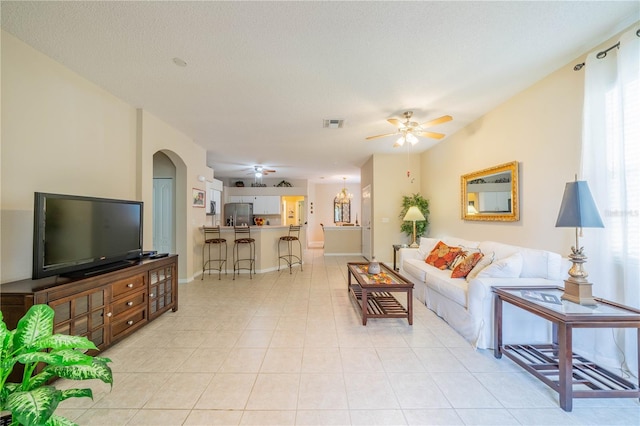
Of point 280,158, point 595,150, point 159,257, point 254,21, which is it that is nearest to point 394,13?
point 254,21

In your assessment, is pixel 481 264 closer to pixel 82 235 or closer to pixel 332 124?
pixel 332 124

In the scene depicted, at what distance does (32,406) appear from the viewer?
980mm

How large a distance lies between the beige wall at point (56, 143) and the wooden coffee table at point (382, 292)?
3.17 m

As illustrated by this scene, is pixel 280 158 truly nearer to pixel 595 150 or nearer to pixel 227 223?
pixel 227 223

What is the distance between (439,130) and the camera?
4.84 m

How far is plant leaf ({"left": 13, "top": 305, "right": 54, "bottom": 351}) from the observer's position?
1.17m

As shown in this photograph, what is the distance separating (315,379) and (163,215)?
458cm

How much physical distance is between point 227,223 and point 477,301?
807 centimetres

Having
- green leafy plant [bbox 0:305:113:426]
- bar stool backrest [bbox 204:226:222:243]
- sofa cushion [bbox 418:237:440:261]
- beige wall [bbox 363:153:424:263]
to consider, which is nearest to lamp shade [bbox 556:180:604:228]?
sofa cushion [bbox 418:237:440:261]

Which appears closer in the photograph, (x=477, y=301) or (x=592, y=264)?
(x=592, y=264)

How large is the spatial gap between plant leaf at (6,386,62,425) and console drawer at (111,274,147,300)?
5.77 ft

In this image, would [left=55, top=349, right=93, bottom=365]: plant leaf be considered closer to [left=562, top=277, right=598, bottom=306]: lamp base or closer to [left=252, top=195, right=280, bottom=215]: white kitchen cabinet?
[left=562, top=277, right=598, bottom=306]: lamp base

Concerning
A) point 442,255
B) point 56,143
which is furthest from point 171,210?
point 442,255

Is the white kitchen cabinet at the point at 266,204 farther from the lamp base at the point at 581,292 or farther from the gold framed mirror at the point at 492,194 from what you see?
the lamp base at the point at 581,292
